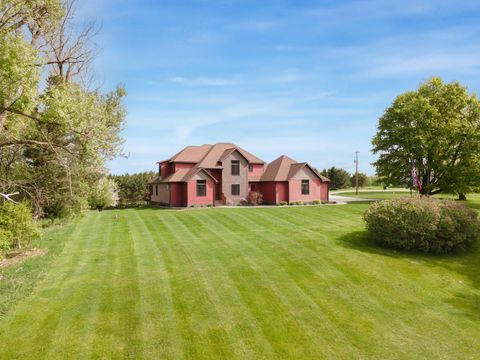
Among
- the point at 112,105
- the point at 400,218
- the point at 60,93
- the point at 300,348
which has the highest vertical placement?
the point at 112,105

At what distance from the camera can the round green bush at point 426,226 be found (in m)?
16.1

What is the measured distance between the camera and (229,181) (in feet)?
141

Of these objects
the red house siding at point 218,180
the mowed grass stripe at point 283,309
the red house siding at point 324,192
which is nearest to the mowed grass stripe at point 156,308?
the mowed grass stripe at point 283,309

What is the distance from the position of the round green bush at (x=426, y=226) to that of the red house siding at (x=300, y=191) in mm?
24966

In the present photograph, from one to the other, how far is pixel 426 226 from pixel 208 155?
103 feet

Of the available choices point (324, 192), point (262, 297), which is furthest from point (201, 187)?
point (262, 297)

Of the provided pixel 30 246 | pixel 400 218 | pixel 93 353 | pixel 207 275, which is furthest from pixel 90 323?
pixel 400 218

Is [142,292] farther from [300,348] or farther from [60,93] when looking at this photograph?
[60,93]

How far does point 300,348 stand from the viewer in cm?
830

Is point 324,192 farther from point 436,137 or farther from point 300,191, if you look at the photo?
point 436,137

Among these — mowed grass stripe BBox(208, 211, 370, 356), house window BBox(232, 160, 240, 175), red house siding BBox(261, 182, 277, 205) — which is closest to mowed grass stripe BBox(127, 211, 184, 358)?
mowed grass stripe BBox(208, 211, 370, 356)

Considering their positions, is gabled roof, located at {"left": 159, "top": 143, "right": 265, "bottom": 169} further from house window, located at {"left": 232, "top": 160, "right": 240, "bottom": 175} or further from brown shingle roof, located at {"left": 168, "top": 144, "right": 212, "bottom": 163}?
house window, located at {"left": 232, "top": 160, "right": 240, "bottom": 175}

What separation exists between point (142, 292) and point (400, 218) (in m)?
12.3

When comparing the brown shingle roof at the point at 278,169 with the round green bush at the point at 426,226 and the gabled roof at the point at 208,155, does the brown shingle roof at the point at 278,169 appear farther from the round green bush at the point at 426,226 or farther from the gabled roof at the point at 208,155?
the round green bush at the point at 426,226
